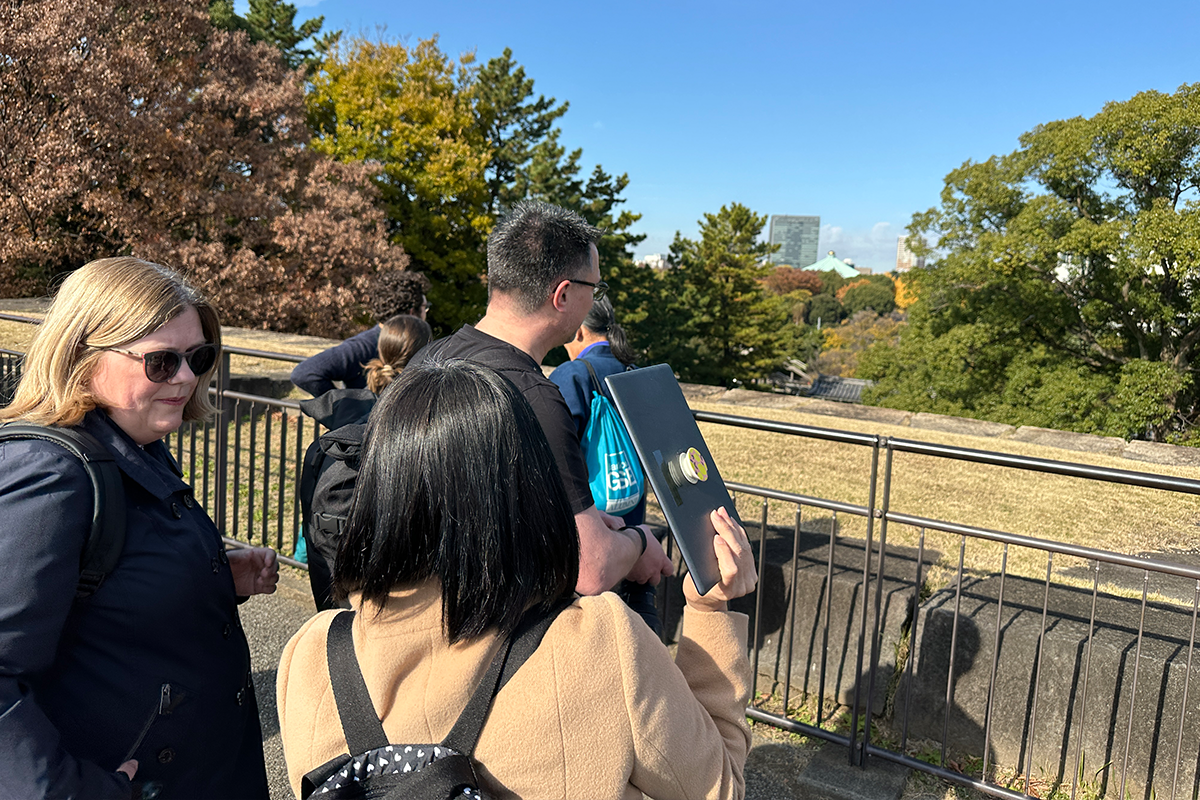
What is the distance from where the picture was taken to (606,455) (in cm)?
229

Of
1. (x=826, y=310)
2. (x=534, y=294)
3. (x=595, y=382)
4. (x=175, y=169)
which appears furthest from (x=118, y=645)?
(x=826, y=310)

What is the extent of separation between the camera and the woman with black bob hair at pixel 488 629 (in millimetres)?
1050

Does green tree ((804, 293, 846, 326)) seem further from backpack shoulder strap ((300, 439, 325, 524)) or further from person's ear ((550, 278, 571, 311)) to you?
person's ear ((550, 278, 571, 311))

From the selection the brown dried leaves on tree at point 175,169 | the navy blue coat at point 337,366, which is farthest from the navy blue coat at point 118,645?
the brown dried leaves on tree at point 175,169

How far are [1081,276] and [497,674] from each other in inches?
1066

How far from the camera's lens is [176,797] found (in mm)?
1574

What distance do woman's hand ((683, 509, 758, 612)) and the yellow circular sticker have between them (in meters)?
0.12

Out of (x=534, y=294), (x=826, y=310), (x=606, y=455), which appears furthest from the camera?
(x=826, y=310)

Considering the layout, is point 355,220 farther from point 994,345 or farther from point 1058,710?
point 994,345

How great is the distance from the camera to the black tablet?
139cm

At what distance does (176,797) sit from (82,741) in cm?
24

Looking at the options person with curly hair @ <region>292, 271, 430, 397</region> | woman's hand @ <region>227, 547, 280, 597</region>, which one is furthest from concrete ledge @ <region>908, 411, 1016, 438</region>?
woman's hand @ <region>227, 547, 280, 597</region>

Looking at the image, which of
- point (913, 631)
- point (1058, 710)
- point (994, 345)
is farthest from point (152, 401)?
point (994, 345)

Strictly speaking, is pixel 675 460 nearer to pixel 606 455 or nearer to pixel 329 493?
pixel 606 455
